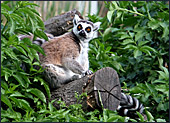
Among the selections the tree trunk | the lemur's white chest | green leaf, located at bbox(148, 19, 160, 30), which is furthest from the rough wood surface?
the tree trunk

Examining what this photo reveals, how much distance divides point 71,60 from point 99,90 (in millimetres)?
1033

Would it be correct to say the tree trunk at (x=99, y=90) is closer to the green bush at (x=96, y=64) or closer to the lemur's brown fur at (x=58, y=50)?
the green bush at (x=96, y=64)

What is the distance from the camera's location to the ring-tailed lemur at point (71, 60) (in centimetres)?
445

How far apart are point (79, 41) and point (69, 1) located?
5092 mm

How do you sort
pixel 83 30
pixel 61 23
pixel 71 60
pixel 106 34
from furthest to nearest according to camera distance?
pixel 106 34 < pixel 61 23 < pixel 83 30 < pixel 71 60

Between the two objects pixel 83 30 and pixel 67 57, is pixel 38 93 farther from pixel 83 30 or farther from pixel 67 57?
pixel 83 30

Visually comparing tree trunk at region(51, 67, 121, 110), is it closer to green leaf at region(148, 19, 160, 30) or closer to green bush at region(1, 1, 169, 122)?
green bush at region(1, 1, 169, 122)

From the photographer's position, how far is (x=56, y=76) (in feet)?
14.7

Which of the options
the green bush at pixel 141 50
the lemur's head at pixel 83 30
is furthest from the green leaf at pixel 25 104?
the green bush at pixel 141 50

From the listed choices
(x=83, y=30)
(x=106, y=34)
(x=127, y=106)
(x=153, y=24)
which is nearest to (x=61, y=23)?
(x=83, y=30)

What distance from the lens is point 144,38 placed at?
5996 mm

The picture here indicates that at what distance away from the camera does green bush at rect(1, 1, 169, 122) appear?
149 inches

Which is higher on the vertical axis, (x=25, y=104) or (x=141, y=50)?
(x=141, y=50)

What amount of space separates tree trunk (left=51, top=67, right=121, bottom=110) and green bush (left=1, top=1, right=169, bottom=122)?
12 centimetres
